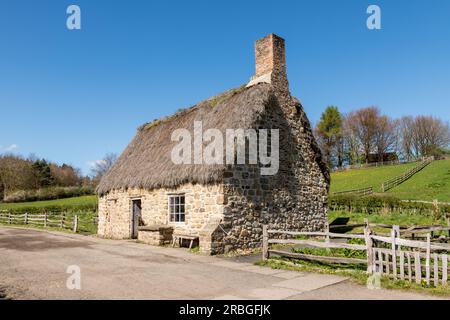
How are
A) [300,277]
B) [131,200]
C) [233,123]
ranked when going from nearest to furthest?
[300,277] → [233,123] → [131,200]

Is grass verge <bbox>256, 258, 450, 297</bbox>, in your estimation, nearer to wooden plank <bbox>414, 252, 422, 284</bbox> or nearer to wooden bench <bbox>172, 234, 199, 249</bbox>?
wooden plank <bbox>414, 252, 422, 284</bbox>

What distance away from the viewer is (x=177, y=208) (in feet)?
48.9

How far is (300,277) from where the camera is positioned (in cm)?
830

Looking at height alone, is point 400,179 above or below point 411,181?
above

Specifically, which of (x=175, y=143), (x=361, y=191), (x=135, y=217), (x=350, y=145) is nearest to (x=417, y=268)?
(x=175, y=143)

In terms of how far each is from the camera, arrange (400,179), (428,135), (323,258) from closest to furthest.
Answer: (323,258)
(400,179)
(428,135)

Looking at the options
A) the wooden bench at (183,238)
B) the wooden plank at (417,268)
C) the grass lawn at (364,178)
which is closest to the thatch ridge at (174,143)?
the wooden bench at (183,238)

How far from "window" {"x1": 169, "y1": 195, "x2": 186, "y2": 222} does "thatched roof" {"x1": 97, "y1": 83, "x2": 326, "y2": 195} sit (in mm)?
616

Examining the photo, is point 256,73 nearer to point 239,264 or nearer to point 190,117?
point 190,117

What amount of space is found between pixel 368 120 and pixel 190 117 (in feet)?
163

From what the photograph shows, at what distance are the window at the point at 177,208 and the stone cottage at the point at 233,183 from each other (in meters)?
0.04

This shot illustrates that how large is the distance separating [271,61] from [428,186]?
25536 mm

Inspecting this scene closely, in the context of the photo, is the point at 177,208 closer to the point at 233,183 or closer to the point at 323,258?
the point at 233,183
